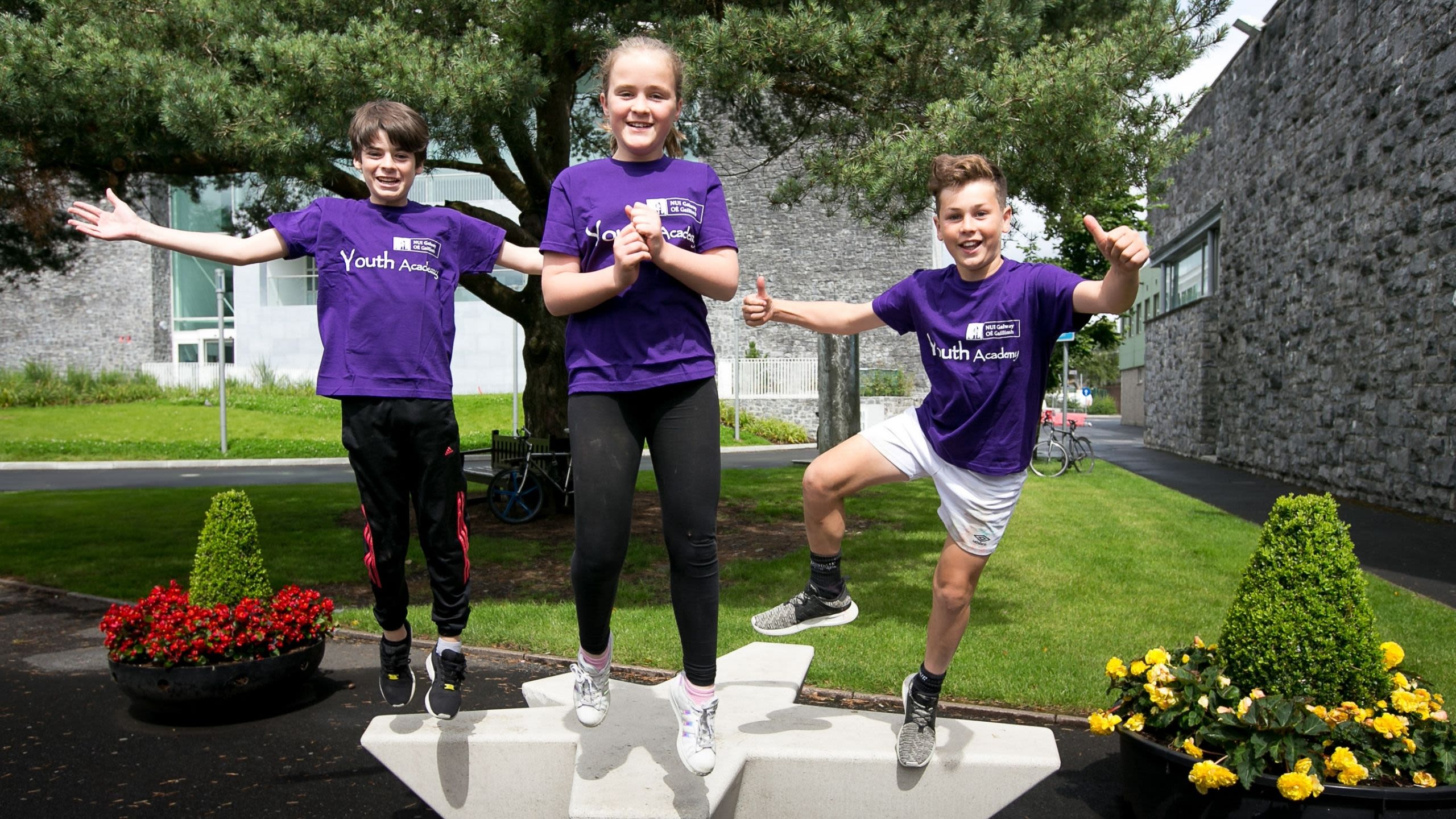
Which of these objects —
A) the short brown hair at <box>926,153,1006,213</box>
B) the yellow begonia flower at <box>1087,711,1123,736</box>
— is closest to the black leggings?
the short brown hair at <box>926,153,1006,213</box>

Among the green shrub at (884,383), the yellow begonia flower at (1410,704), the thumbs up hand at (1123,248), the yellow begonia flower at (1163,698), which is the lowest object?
the yellow begonia flower at (1163,698)

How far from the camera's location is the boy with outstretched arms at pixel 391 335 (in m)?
3.29

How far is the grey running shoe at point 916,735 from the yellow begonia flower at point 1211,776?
2.64ft

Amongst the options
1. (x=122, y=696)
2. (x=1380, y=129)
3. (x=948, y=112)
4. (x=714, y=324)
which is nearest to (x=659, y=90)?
(x=948, y=112)

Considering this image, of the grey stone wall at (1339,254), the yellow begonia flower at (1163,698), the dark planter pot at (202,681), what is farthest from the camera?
the grey stone wall at (1339,254)

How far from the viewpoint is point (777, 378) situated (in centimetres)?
3181

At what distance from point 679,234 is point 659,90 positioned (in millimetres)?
433

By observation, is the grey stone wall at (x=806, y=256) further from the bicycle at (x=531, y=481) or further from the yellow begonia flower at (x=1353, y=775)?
the yellow begonia flower at (x=1353, y=775)

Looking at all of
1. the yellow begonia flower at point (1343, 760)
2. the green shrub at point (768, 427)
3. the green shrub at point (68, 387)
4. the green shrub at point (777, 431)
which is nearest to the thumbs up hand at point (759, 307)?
the yellow begonia flower at point (1343, 760)

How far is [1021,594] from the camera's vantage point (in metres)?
7.53

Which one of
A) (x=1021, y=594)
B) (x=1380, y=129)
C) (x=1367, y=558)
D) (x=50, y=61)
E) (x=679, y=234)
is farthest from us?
(x=1380, y=129)

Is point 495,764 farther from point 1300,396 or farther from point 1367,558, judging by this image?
point 1300,396

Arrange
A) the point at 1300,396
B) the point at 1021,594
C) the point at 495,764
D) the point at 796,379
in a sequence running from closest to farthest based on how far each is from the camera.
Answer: the point at 495,764, the point at 1021,594, the point at 1300,396, the point at 796,379

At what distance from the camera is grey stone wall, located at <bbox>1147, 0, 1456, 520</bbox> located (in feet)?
36.7
